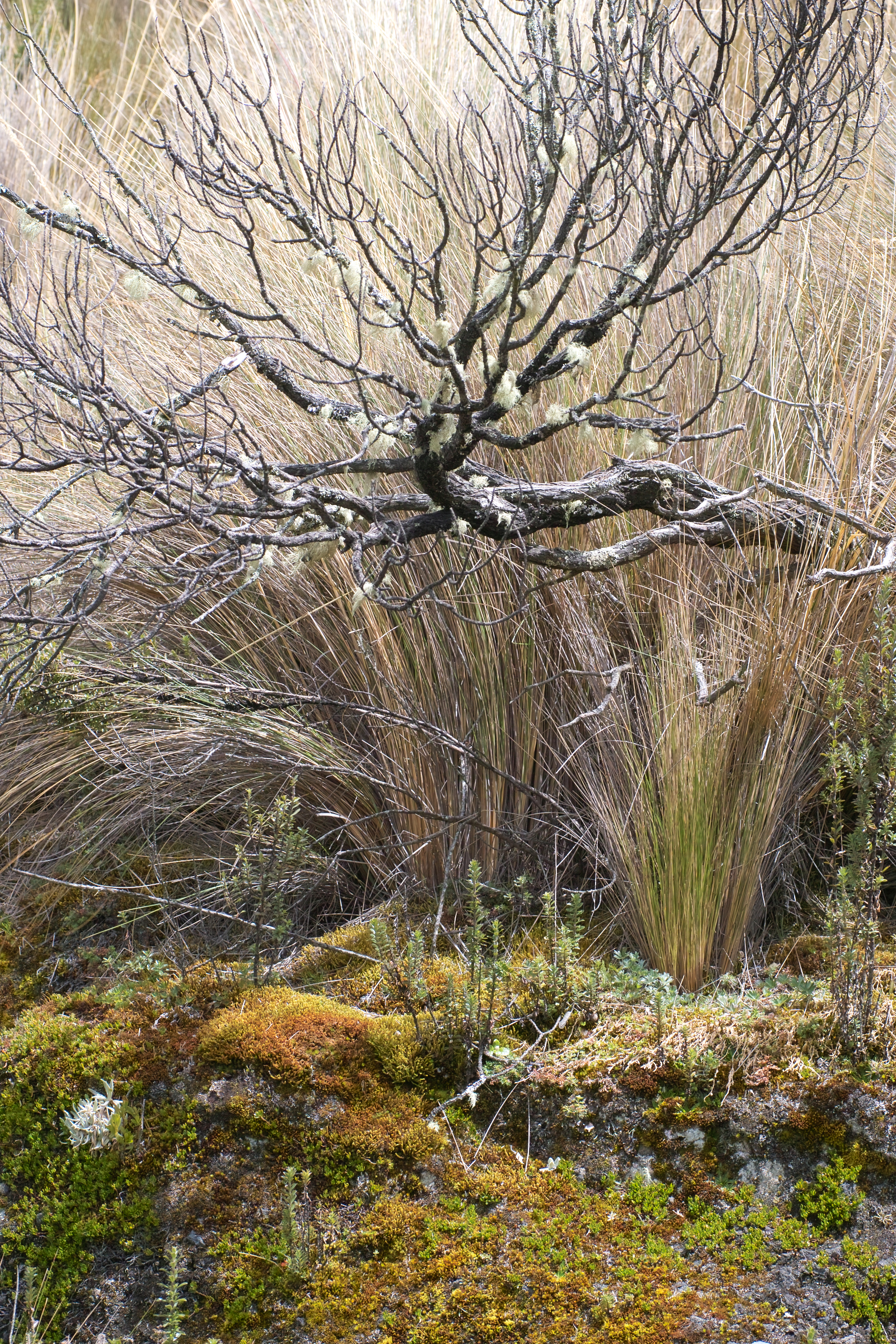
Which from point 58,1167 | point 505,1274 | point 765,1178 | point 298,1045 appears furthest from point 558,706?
point 58,1167

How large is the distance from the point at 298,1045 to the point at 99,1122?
36cm

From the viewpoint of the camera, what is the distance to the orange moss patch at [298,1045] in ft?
5.88

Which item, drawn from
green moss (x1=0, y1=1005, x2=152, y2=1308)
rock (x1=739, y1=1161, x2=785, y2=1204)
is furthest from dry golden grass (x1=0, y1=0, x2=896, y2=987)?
green moss (x1=0, y1=1005, x2=152, y2=1308)

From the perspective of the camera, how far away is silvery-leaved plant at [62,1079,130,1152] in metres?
1.74

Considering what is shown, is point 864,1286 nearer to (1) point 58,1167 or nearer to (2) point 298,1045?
(2) point 298,1045

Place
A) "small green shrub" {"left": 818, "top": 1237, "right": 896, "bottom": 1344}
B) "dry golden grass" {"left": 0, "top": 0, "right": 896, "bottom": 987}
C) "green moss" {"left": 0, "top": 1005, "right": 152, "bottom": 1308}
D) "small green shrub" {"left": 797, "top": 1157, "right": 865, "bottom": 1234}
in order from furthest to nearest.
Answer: "dry golden grass" {"left": 0, "top": 0, "right": 896, "bottom": 987} → "green moss" {"left": 0, "top": 1005, "right": 152, "bottom": 1308} → "small green shrub" {"left": 797, "top": 1157, "right": 865, "bottom": 1234} → "small green shrub" {"left": 818, "top": 1237, "right": 896, "bottom": 1344}

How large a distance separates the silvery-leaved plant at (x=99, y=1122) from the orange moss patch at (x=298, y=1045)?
166mm

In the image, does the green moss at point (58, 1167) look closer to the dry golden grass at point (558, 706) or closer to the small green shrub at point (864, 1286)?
the dry golden grass at point (558, 706)

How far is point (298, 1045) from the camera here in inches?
71.9

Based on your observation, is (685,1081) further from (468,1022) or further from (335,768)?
(335,768)

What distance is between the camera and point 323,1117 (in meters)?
1.76

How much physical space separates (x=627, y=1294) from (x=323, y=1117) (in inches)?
22.5

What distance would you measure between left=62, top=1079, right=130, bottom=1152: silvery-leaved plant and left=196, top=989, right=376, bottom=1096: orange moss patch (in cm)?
17

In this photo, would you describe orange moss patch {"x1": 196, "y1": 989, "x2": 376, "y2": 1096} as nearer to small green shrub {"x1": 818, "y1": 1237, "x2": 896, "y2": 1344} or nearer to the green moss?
the green moss
